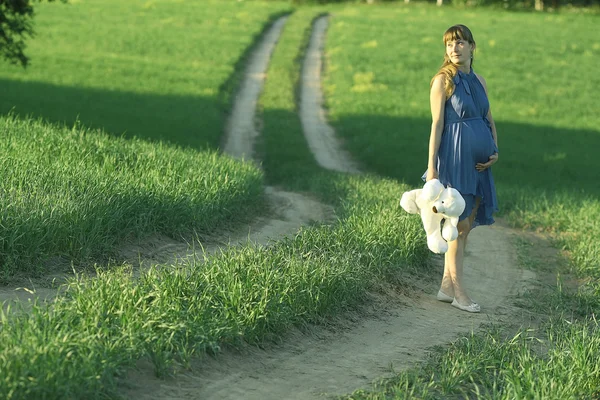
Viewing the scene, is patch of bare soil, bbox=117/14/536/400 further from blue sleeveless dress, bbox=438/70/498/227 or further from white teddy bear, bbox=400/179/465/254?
blue sleeveless dress, bbox=438/70/498/227

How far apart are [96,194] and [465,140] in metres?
3.08

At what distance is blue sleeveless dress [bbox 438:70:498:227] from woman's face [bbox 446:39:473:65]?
0.11 metres

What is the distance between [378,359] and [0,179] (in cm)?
383

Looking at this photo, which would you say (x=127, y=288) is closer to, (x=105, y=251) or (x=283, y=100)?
(x=105, y=251)

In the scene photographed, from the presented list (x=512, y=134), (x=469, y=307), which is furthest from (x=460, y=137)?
(x=512, y=134)

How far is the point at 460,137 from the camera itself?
744cm

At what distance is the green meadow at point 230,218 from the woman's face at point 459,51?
1.77m

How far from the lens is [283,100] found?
2648 centimetres

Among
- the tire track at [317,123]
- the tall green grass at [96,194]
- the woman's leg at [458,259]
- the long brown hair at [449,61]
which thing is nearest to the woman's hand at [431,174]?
the woman's leg at [458,259]

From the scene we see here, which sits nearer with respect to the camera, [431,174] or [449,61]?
[431,174]

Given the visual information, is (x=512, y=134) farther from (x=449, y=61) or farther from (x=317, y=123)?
(x=449, y=61)

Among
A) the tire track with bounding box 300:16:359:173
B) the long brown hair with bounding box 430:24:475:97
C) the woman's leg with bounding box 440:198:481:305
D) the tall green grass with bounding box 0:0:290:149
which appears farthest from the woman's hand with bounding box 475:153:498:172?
the tall green grass with bounding box 0:0:290:149

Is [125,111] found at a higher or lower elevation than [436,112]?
lower

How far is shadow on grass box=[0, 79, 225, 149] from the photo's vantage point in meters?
20.2
